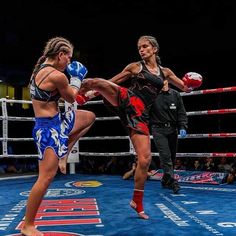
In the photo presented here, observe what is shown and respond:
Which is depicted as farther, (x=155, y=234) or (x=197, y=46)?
(x=197, y=46)

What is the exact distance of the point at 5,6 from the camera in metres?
10.2

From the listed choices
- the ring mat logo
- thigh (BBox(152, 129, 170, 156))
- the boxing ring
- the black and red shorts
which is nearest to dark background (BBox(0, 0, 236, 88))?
thigh (BBox(152, 129, 170, 156))

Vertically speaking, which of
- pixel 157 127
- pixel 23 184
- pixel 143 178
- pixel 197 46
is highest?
pixel 197 46

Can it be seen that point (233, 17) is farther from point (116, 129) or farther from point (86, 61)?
point (86, 61)

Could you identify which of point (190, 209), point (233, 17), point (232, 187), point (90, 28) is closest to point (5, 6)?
point (90, 28)

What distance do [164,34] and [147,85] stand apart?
20.3 ft

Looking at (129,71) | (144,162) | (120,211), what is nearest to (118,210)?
(120,211)

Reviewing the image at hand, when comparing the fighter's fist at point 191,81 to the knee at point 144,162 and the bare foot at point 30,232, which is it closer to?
the knee at point 144,162

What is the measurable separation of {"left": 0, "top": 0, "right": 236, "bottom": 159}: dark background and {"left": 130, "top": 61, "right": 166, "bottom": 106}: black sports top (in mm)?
4665

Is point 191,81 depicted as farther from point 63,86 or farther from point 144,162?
point 63,86

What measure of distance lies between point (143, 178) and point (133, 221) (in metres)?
0.32

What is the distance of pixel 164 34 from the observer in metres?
8.54

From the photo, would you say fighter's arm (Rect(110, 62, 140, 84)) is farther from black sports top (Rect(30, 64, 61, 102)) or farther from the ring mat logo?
the ring mat logo

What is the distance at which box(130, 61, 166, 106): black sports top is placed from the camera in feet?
8.59
